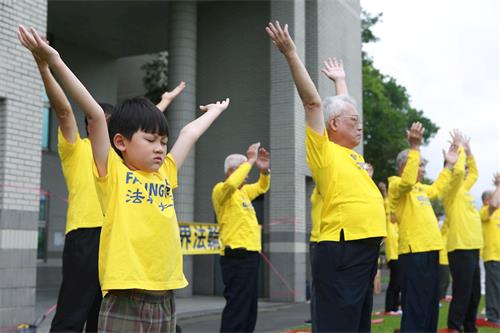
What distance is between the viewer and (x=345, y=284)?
417 cm

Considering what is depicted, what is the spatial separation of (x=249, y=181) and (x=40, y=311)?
6.03 metres

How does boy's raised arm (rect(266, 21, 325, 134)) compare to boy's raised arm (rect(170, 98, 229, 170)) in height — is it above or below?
above

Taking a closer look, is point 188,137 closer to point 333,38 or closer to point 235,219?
point 235,219

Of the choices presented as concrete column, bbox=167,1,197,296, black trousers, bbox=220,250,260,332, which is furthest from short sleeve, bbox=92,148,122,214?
concrete column, bbox=167,1,197,296

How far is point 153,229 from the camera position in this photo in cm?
324

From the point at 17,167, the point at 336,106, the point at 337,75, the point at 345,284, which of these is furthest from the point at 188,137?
the point at 17,167

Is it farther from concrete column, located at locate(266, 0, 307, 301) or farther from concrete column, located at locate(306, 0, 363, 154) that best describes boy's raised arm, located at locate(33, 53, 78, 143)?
concrete column, located at locate(306, 0, 363, 154)

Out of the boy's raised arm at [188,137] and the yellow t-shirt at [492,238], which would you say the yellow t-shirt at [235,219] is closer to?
the boy's raised arm at [188,137]

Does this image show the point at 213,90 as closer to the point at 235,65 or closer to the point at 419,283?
the point at 235,65

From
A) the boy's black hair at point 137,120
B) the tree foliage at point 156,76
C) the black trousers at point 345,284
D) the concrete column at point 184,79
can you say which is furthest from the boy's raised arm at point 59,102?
the tree foliage at point 156,76

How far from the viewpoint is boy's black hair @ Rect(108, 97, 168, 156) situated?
3.25 metres

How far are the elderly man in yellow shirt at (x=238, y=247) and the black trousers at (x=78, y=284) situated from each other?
2.47 m

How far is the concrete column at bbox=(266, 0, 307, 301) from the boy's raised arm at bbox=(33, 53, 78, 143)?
1083 cm

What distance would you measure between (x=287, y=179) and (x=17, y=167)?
25.3 ft
